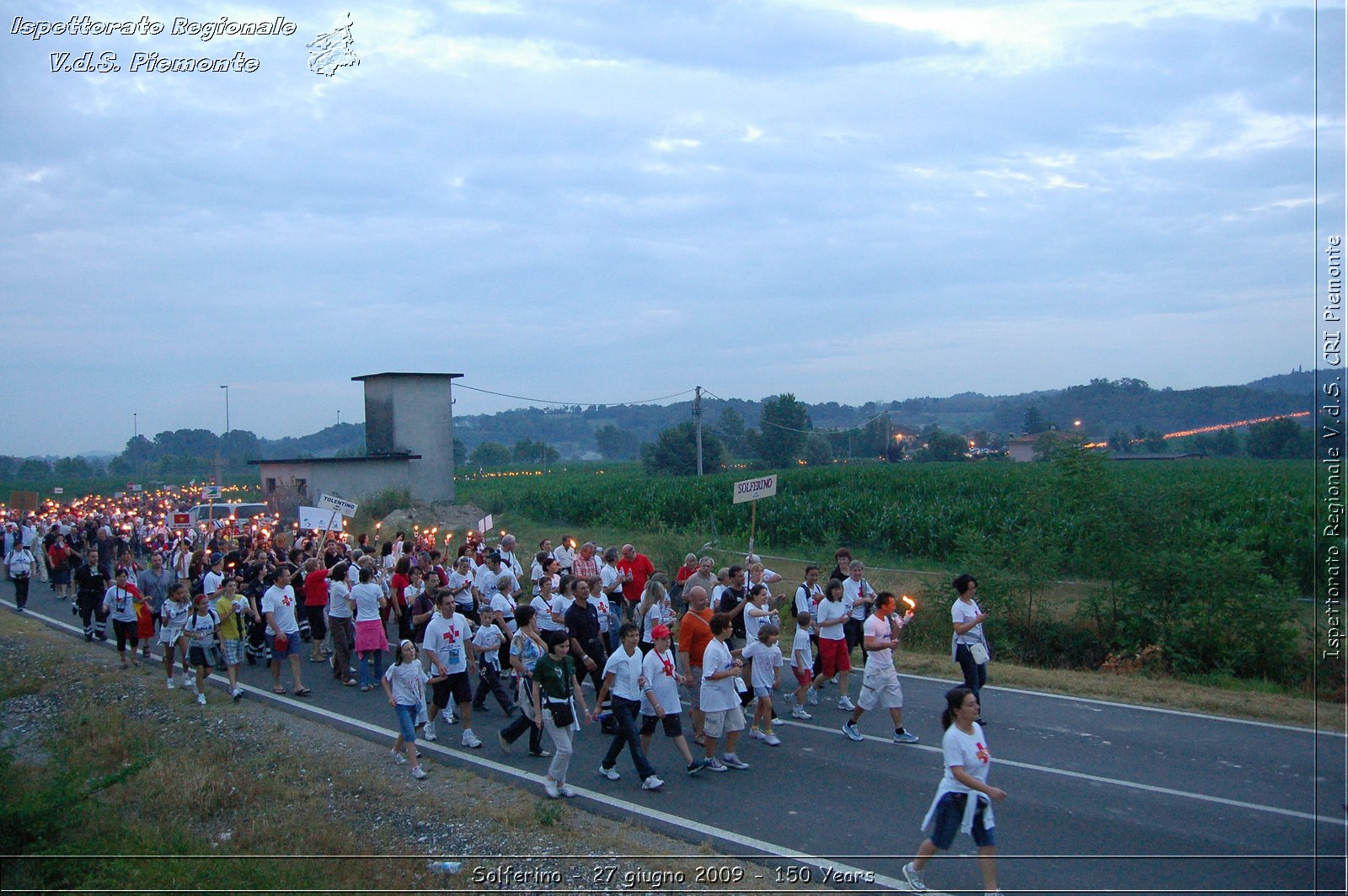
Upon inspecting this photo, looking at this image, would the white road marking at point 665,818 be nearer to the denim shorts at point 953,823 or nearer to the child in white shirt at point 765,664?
the denim shorts at point 953,823

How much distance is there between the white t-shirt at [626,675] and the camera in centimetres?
830

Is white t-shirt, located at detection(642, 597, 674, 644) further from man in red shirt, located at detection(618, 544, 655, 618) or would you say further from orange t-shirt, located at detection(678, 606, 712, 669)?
man in red shirt, located at detection(618, 544, 655, 618)

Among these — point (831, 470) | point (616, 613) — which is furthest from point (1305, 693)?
point (831, 470)

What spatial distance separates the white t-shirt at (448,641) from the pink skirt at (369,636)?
2.32 metres

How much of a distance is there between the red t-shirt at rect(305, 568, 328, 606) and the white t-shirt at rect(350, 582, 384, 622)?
5.99ft

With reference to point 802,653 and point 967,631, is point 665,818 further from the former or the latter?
point 967,631

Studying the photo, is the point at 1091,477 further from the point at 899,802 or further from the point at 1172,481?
the point at 899,802

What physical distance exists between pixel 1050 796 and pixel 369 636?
8.25 m

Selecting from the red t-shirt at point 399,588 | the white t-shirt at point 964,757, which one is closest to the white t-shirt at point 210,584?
the red t-shirt at point 399,588

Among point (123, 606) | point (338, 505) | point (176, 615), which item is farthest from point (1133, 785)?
point (338, 505)

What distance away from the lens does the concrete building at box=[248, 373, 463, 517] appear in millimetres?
34312

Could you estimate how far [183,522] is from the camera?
27.9 m

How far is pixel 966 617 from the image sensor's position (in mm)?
9461

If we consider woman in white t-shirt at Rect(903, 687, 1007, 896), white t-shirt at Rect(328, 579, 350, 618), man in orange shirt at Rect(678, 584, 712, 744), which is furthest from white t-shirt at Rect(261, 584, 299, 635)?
woman in white t-shirt at Rect(903, 687, 1007, 896)
